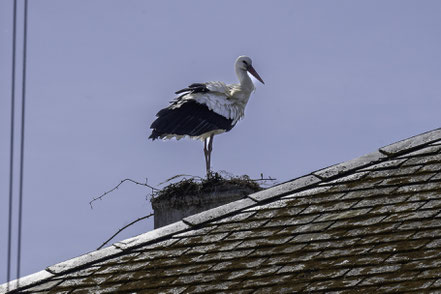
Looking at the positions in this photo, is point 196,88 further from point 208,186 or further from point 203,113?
point 208,186

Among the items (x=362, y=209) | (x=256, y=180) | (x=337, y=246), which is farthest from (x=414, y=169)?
(x=256, y=180)

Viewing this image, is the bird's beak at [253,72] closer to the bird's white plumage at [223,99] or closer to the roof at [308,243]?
the bird's white plumage at [223,99]

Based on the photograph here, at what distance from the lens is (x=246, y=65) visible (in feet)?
52.5

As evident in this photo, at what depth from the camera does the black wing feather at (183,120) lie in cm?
1401

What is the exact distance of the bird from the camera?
14.1 m

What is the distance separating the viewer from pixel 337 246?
5.90m

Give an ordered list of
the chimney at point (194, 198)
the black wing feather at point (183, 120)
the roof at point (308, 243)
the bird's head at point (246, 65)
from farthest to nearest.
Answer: the bird's head at point (246, 65), the black wing feather at point (183, 120), the chimney at point (194, 198), the roof at point (308, 243)

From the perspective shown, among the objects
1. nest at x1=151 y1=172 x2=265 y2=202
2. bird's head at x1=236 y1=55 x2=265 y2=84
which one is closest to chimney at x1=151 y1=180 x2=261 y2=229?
nest at x1=151 y1=172 x2=265 y2=202

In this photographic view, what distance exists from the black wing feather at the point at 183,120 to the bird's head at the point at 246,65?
1789mm

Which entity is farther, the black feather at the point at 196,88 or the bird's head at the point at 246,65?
→ the bird's head at the point at 246,65

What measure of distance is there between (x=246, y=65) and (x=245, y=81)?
706mm

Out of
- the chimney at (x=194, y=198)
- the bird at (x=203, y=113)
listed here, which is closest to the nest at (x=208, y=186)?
the chimney at (x=194, y=198)

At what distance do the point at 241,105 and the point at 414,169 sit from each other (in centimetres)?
836

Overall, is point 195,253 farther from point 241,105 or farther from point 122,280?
point 241,105
